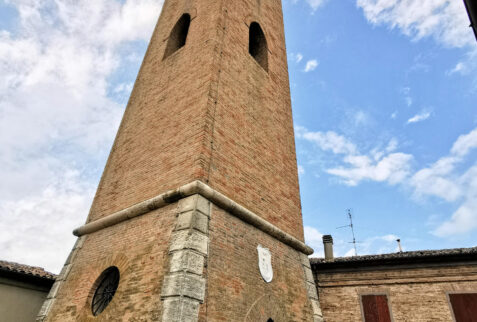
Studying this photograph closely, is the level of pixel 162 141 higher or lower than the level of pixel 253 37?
lower

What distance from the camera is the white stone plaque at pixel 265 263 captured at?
223 inches

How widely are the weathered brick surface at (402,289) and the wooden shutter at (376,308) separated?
0.46ft

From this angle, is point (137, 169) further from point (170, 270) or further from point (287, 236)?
point (287, 236)

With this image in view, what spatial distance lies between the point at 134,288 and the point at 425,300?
28.0 ft

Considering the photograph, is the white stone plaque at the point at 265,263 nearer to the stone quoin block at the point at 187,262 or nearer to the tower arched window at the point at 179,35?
the stone quoin block at the point at 187,262

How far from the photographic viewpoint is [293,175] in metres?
8.26

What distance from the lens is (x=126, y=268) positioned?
16.7ft

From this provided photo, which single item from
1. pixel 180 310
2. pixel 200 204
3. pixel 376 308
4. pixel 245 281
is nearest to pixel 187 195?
pixel 200 204

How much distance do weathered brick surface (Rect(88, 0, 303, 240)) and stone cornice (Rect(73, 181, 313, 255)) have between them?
9.6 inches

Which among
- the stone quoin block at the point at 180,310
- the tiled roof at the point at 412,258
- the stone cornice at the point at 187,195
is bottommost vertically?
the stone quoin block at the point at 180,310

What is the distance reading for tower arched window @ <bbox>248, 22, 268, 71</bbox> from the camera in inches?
380

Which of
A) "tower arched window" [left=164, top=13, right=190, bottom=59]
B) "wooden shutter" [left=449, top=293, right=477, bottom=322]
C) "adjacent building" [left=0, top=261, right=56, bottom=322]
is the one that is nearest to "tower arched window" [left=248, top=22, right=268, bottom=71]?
"tower arched window" [left=164, top=13, right=190, bottom=59]

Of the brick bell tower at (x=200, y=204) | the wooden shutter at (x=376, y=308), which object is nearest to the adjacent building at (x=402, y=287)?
the wooden shutter at (x=376, y=308)

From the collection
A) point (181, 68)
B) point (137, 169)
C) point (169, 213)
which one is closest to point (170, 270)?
point (169, 213)
